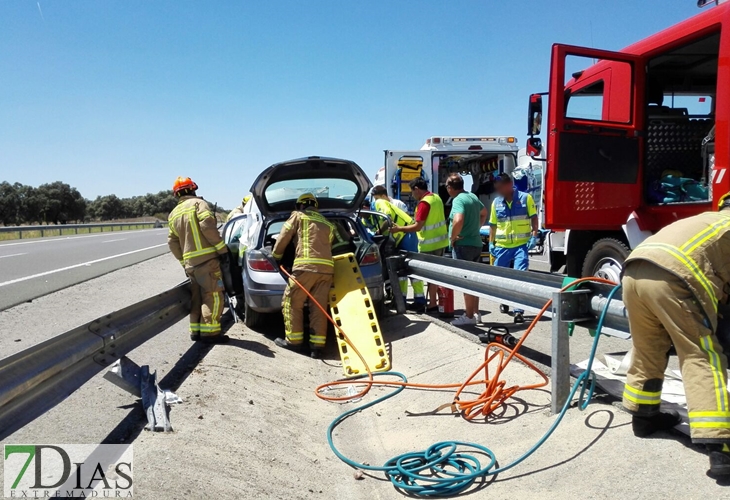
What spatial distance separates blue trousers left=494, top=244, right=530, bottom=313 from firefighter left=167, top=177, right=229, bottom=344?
3367mm

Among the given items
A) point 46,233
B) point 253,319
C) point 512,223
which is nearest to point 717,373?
point 512,223

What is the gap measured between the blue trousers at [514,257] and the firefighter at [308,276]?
2330 mm

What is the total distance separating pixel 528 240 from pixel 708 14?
9.76 ft

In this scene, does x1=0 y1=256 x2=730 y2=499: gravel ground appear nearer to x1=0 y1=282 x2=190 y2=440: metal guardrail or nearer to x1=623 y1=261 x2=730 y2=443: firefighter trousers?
x1=623 y1=261 x2=730 y2=443: firefighter trousers

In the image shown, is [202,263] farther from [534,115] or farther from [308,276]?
[534,115]

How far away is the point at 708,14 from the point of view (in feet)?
16.4

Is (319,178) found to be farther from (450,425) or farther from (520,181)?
(450,425)

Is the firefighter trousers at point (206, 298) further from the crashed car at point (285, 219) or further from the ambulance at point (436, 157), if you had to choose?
the ambulance at point (436, 157)

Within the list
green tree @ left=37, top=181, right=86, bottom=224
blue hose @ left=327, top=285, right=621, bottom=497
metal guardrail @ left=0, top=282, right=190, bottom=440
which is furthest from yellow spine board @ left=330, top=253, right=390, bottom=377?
green tree @ left=37, top=181, right=86, bottom=224

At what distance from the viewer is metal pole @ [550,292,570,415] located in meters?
3.52

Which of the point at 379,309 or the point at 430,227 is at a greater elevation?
the point at 430,227

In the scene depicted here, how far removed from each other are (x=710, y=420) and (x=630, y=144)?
3.99 metres

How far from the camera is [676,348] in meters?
2.80

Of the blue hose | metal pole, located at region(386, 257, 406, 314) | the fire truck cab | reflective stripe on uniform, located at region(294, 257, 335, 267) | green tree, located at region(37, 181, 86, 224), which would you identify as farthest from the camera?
green tree, located at region(37, 181, 86, 224)
